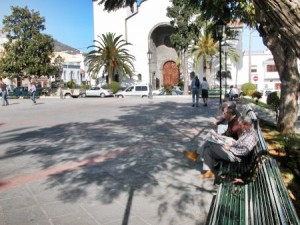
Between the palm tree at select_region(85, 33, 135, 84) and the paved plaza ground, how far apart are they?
103 feet

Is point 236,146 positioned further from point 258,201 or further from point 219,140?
point 258,201

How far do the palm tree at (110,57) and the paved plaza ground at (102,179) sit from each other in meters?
31.5

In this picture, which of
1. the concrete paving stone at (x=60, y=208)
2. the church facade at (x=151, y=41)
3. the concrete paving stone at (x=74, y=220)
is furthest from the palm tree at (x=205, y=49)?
the concrete paving stone at (x=74, y=220)

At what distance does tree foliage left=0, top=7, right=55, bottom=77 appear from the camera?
3747 cm

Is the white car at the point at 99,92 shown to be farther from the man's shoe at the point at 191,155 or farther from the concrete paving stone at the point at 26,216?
the concrete paving stone at the point at 26,216

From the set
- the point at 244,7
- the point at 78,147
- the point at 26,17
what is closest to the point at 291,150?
the point at 78,147

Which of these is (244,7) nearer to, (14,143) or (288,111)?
(288,111)

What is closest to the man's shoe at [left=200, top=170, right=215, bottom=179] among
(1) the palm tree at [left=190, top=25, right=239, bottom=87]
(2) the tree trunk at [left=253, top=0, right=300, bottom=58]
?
(2) the tree trunk at [left=253, top=0, right=300, bottom=58]

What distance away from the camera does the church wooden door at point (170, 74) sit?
47719mm

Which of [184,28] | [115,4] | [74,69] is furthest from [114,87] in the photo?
[115,4]

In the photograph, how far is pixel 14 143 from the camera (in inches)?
395

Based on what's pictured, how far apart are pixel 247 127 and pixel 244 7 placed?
23.0 feet

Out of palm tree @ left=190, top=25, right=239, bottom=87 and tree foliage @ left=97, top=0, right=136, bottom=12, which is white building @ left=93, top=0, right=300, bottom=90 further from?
tree foliage @ left=97, top=0, right=136, bottom=12

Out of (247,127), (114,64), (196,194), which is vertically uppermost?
(114,64)
